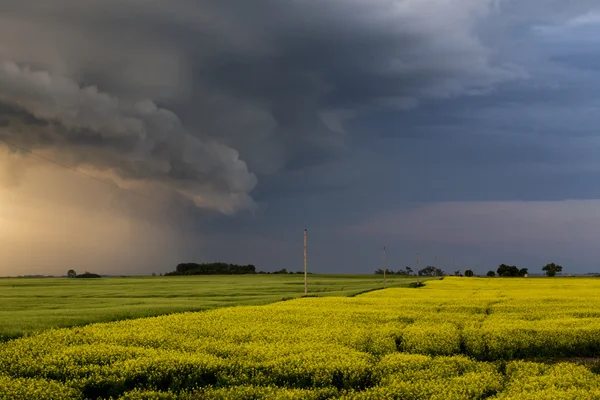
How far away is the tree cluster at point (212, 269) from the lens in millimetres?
179125

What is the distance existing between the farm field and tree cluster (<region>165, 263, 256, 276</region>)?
152896 mm

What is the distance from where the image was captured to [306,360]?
1864 centimetres

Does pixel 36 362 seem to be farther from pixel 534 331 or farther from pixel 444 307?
pixel 444 307

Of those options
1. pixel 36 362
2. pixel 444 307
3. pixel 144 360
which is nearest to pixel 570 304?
pixel 444 307

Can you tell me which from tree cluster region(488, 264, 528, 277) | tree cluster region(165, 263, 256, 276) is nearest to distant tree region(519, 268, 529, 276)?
tree cluster region(488, 264, 528, 277)

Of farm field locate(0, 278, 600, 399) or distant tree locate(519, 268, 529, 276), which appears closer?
farm field locate(0, 278, 600, 399)

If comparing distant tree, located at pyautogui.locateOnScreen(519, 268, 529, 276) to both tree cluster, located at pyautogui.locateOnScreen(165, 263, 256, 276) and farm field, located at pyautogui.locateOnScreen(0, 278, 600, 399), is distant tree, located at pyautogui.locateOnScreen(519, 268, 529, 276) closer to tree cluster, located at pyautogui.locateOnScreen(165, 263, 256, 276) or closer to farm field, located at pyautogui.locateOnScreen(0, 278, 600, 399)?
tree cluster, located at pyautogui.locateOnScreen(165, 263, 256, 276)

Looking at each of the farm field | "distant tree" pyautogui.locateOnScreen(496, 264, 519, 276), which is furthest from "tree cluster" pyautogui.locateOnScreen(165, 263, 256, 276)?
the farm field

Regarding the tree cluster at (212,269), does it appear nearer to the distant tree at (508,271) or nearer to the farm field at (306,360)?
the distant tree at (508,271)

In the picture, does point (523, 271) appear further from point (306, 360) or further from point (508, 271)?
point (306, 360)

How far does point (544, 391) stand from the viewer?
15594mm

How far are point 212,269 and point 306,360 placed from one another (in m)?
171

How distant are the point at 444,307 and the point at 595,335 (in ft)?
46.2

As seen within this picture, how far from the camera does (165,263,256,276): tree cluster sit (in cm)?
17912
